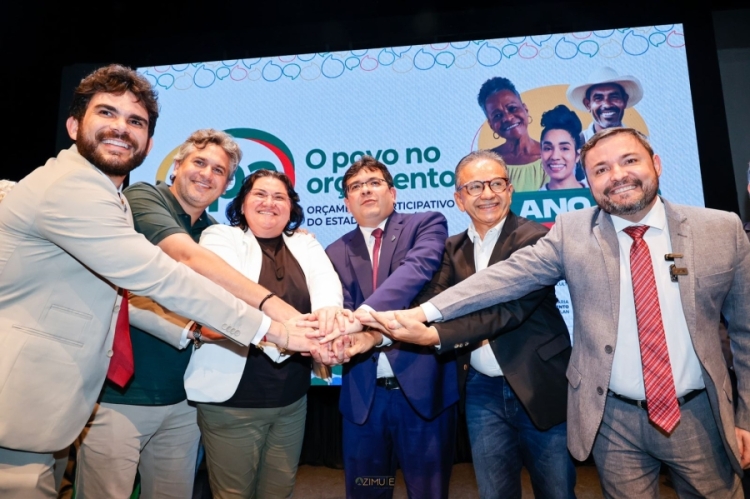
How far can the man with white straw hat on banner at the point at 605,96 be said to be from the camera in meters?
3.65

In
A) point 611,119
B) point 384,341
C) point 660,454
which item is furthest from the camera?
point 611,119

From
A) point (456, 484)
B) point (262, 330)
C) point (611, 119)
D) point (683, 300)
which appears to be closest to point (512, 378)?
point (683, 300)

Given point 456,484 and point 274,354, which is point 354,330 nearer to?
point 274,354

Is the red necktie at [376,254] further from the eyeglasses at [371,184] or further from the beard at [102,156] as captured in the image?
the beard at [102,156]

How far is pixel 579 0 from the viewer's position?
406cm

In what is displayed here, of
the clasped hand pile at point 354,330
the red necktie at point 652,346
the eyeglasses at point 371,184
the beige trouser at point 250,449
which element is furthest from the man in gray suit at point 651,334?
the beige trouser at point 250,449

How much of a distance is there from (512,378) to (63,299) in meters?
1.68

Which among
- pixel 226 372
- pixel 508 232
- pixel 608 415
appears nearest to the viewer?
pixel 608 415

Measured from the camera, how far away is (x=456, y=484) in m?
3.71

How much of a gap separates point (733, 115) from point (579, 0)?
166 cm

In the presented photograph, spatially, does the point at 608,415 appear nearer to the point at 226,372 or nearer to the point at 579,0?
the point at 226,372

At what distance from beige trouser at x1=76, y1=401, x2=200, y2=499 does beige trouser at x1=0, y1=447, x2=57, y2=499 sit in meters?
0.37

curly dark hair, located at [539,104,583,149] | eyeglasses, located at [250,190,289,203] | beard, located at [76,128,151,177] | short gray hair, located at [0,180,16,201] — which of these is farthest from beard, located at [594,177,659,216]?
short gray hair, located at [0,180,16,201]

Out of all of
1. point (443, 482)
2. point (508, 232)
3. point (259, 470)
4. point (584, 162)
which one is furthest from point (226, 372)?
point (584, 162)
